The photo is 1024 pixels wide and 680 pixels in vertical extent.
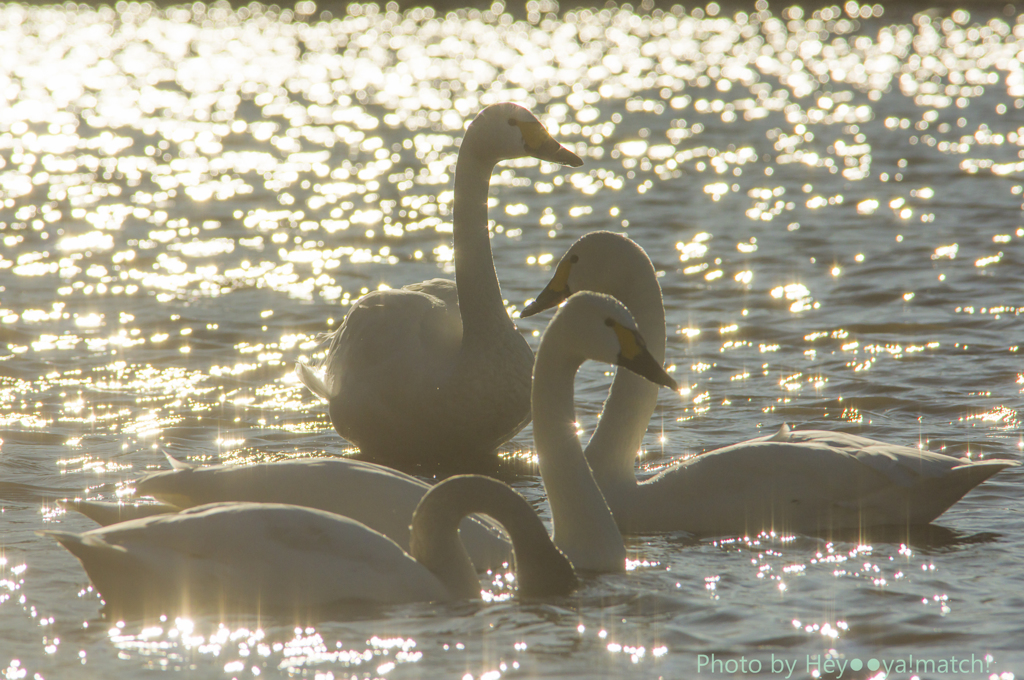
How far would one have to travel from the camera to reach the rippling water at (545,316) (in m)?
4.84

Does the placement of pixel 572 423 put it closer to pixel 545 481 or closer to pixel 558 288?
pixel 545 481

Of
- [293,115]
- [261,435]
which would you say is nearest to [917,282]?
[261,435]

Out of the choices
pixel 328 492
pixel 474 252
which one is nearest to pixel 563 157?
pixel 474 252

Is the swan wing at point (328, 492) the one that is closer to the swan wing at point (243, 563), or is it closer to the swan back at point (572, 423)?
the swan back at point (572, 423)

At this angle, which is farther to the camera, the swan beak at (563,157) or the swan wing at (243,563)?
the swan beak at (563,157)

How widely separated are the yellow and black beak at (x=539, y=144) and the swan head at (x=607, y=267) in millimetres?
1076

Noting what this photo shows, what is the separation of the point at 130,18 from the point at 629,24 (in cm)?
Result: 2055

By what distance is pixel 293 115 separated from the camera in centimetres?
2373

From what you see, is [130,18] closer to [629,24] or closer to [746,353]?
[629,24]

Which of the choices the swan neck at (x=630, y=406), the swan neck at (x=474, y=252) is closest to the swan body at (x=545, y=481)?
the swan neck at (x=630, y=406)

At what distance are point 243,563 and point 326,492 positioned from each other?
0.75m

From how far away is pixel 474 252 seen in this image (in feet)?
24.8

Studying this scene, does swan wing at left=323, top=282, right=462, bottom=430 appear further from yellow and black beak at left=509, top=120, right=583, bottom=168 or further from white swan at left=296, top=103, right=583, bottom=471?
yellow and black beak at left=509, top=120, right=583, bottom=168

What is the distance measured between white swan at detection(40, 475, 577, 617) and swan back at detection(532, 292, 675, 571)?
0.42 metres
